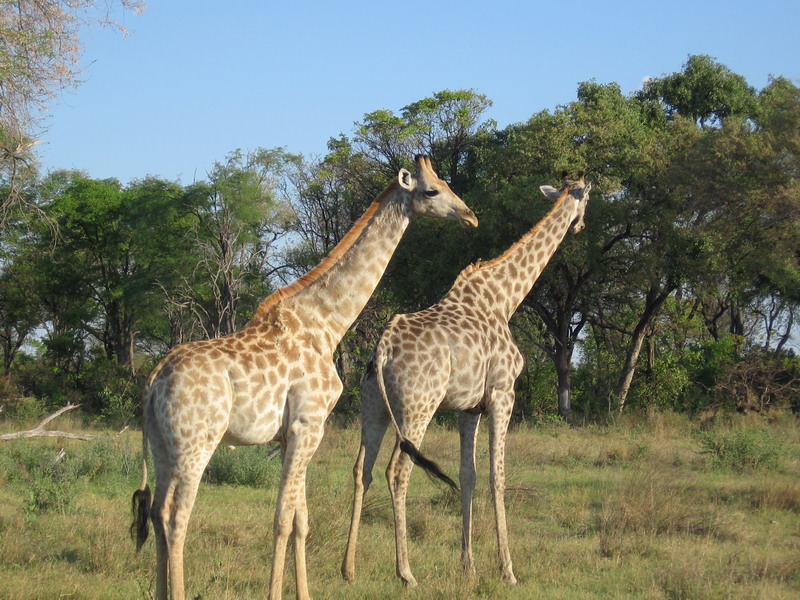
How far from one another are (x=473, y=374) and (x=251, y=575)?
92.2 inches

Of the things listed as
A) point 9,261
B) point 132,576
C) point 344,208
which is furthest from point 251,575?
point 9,261

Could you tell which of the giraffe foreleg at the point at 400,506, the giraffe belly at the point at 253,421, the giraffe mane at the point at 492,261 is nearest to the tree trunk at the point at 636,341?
the giraffe mane at the point at 492,261

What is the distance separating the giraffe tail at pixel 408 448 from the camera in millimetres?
6480

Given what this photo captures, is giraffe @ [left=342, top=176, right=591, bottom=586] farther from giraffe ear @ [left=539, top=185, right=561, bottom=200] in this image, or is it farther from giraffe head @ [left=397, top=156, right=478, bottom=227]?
giraffe ear @ [left=539, top=185, right=561, bottom=200]

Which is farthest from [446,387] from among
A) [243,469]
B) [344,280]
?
[243,469]

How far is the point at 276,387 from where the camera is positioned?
5805 millimetres

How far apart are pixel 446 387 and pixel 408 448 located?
833mm

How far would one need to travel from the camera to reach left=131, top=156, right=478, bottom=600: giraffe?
544 centimetres

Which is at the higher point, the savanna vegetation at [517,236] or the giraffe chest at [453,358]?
the savanna vegetation at [517,236]

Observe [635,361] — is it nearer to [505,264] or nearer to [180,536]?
[505,264]

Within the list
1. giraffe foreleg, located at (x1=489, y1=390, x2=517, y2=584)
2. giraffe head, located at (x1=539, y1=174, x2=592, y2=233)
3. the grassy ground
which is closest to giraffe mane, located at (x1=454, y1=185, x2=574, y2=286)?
giraffe head, located at (x1=539, y1=174, x2=592, y2=233)

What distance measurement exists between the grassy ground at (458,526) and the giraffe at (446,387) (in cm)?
47

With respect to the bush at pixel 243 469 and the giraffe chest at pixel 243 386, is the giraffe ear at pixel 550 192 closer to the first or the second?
the giraffe chest at pixel 243 386

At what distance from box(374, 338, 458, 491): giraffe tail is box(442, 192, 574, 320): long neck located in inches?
43.5
